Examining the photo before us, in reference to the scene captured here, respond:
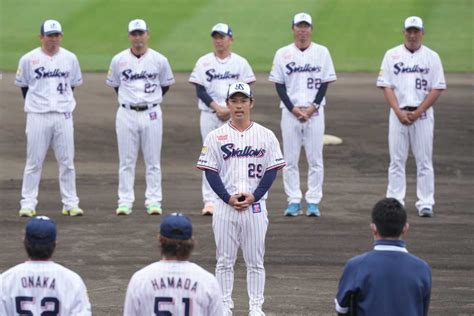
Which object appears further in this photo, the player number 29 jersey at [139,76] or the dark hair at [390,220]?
the player number 29 jersey at [139,76]

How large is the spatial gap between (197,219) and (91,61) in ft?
48.0

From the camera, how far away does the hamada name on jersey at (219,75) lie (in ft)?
50.5

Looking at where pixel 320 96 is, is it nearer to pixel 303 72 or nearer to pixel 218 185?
pixel 303 72

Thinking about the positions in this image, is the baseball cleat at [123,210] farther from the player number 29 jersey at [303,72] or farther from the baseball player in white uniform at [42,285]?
the baseball player in white uniform at [42,285]

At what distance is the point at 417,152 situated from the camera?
15531 mm

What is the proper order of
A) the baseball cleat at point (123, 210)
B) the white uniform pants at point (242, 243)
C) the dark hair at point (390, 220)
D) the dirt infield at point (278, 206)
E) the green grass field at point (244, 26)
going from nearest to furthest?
the dark hair at point (390, 220), the white uniform pants at point (242, 243), the dirt infield at point (278, 206), the baseball cleat at point (123, 210), the green grass field at point (244, 26)

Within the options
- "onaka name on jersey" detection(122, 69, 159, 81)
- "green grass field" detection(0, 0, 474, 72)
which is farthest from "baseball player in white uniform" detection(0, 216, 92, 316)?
"green grass field" detection(0, 0, 474, 72)

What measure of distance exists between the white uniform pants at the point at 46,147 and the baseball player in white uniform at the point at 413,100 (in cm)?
429

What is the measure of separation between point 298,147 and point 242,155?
4816 millimetres

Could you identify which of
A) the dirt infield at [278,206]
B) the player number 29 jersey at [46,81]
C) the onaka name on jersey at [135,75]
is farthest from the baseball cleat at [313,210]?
the player number 29 jersey at [46,81]

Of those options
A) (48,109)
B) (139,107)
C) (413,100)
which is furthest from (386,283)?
(48,109)

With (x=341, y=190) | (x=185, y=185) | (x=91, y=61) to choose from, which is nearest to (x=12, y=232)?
(x=185, y=185)

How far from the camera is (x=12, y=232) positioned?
47.1 feet

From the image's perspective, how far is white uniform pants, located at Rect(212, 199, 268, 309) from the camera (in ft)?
35.3
